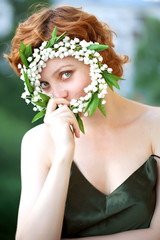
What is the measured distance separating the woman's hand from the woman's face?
6 centimetres

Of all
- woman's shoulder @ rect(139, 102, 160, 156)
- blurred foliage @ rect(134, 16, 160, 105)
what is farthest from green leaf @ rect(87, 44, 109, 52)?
blurred foliage @ rect(134, 16, 160, 105)

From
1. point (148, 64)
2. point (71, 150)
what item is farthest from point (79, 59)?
point (148, 64)

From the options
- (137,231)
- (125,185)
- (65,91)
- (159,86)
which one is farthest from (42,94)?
(159,86)

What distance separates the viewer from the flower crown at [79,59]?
1844 mm

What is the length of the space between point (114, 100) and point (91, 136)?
0.26 metres

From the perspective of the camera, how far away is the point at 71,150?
178 cm

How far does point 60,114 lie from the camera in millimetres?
1823

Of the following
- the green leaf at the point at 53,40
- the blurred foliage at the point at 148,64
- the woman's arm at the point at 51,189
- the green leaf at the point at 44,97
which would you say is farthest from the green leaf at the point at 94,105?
the blurred foliage at the point at 148,64

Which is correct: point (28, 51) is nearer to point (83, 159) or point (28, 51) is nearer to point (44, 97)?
point (44, 97)

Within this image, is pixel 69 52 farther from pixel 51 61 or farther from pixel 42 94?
pixel 42 94

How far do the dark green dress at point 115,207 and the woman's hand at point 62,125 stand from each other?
1.14ft

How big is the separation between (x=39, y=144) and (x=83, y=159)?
0.91ft

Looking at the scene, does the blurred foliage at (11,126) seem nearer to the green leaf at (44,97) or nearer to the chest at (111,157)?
the chest at (111,157)

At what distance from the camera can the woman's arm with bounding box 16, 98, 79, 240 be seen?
5.65 ft
